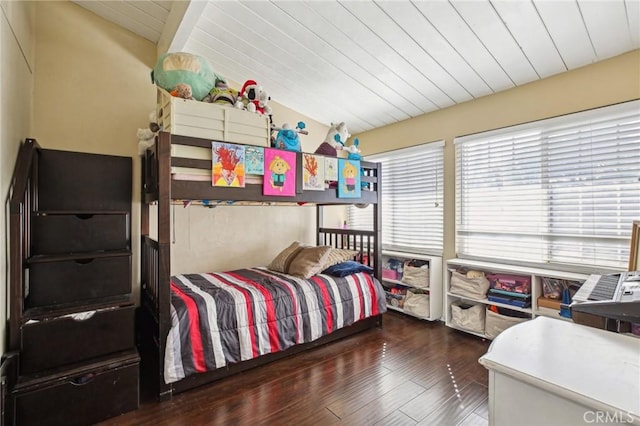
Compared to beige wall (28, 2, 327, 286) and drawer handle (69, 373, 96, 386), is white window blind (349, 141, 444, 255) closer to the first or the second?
beige wall (28, 2, 327, 286)

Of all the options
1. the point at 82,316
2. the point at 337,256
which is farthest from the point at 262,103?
the point at 82,316

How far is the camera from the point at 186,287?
2.39 meters

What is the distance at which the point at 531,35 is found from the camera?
6.68ft

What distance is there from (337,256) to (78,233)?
2.16 metres

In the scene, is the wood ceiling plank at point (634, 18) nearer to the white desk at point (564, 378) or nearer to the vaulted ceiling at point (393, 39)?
the vaulted ceiling at point (393, 39)

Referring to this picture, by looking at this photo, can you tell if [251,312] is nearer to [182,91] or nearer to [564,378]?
[182,91]

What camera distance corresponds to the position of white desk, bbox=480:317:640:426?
71cm

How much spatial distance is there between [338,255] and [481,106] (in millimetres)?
2055

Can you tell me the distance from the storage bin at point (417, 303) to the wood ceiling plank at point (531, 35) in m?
2.31

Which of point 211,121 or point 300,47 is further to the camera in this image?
point 300,47

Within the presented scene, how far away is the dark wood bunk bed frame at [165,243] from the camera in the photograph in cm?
187

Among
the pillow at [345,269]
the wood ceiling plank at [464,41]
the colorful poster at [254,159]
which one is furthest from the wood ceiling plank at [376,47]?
the pillow at [345,269]

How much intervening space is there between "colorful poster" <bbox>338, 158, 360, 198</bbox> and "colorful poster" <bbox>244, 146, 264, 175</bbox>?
2.64 ft

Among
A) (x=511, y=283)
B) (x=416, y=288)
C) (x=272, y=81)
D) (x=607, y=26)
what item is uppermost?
(x=272, y=81)
